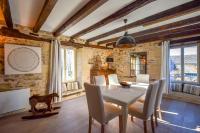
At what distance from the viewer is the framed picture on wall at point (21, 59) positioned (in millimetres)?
3341

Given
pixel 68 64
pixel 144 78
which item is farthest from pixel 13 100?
pixel 144 78

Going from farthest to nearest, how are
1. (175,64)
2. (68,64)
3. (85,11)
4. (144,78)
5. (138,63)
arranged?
(138,63) → (68,64) → (175,64) → (144,78) → (85,11)

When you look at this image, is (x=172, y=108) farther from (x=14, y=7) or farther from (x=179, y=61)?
(x=14, y=7)

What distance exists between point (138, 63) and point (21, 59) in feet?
14.9

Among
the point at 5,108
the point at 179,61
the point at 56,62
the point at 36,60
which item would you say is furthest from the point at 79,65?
the point at 179,61

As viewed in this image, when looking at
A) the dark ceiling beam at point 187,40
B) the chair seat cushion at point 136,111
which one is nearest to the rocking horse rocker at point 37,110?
the chair seat cushion at point 136,111

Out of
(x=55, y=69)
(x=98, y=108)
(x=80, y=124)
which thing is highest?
(x=55, y=69)

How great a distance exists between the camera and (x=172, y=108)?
3674mm

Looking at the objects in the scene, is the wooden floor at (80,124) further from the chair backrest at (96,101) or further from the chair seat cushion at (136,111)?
the chair backrest at (96,101)

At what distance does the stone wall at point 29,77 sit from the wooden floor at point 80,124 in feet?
2.76

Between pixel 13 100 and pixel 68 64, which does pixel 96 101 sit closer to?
pixel 13 100

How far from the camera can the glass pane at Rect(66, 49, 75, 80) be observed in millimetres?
5134

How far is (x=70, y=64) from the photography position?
5254 millimetres

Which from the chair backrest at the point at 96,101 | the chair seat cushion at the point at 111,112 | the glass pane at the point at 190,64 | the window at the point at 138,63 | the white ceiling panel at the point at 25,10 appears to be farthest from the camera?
the window at the point at 138,63
